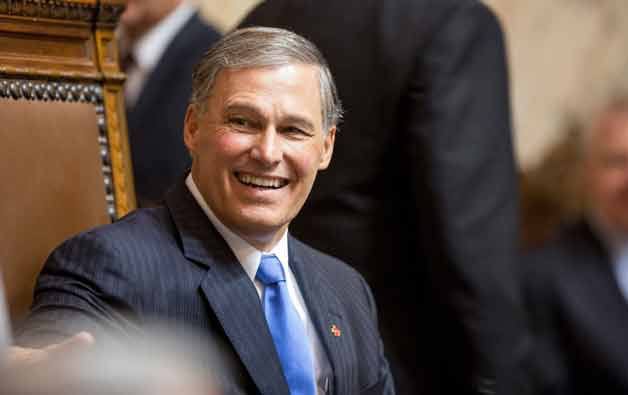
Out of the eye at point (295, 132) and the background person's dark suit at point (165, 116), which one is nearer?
the eye at point (295, 132)

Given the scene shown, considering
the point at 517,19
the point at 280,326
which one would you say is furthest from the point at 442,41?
the point at 517,19

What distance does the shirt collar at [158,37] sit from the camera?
11.4 feet

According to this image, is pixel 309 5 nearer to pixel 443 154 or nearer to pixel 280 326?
pixel 443 154

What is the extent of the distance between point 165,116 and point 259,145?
1.39 metres

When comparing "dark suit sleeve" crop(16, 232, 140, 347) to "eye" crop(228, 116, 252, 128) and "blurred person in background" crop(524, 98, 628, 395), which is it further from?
"blurred person in background" crop(524, 98, 628, 395)

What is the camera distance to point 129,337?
1.77m

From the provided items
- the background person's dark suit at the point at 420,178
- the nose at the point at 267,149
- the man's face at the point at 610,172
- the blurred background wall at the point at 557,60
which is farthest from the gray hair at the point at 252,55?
the blurred background wall at the point at 557,60

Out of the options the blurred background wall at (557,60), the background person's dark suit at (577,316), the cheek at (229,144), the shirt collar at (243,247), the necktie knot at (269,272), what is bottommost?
the background person's dark suit at (577,316)

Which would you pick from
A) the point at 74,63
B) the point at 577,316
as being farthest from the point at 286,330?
the point at 577,316

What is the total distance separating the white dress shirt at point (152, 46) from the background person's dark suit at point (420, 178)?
0.54m

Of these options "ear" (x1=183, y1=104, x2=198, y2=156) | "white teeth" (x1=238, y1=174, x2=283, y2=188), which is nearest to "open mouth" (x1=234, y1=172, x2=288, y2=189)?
"white teeth" (x1=238, y1=174, x2=283, y2=188)

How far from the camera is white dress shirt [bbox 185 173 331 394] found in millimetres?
1930

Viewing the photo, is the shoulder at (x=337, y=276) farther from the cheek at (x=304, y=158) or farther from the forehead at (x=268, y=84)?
the forehead at (x=268, y=84)

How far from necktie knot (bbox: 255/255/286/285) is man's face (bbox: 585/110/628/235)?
214 centimetres
